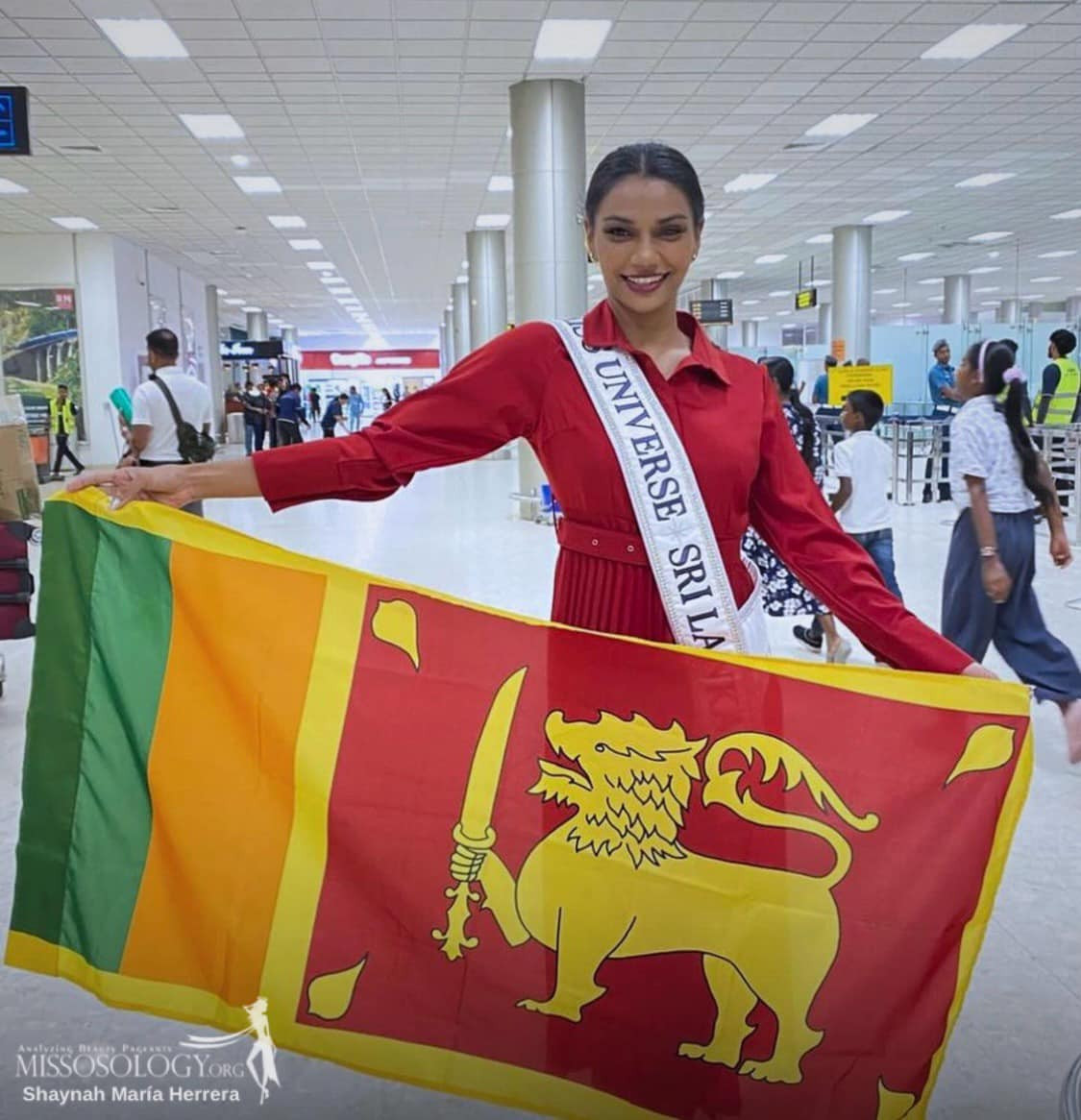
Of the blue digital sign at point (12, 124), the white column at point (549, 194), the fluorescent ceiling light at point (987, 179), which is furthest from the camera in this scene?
the fluorescent ceiling light at point (987, 179)

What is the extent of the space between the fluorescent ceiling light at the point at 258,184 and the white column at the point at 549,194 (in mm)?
5288

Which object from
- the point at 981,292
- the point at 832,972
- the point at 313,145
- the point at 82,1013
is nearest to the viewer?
the point at 832,972

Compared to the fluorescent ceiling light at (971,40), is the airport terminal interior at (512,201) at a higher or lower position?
lower

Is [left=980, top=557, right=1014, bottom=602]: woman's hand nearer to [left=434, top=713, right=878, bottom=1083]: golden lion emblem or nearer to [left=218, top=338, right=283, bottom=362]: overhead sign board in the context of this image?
[left=434, top=713, right=878, bottom=1083]: golden lion emblem

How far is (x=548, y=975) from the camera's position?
179cm

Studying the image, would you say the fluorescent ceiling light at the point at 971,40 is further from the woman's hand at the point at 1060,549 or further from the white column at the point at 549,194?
the woman's hand at the point at 1060,549

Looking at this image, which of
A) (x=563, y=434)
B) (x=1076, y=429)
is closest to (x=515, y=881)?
(x=563, y=434)

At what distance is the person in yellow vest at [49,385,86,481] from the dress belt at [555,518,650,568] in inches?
652

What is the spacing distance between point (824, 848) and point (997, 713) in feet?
1.15

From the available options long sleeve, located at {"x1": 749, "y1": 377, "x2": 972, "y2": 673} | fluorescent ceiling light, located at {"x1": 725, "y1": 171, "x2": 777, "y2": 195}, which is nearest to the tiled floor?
long sleeve, located at {"x1": 749, "y1": 377, "x2": 972, "y2": 673}

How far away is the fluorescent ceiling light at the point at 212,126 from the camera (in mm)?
11164

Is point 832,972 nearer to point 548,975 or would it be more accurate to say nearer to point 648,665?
point 548,975

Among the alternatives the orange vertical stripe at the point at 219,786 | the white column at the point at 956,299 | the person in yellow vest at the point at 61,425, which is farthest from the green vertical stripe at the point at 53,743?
the white column at the point at 956,299

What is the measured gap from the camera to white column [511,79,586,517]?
10156 millimetres
